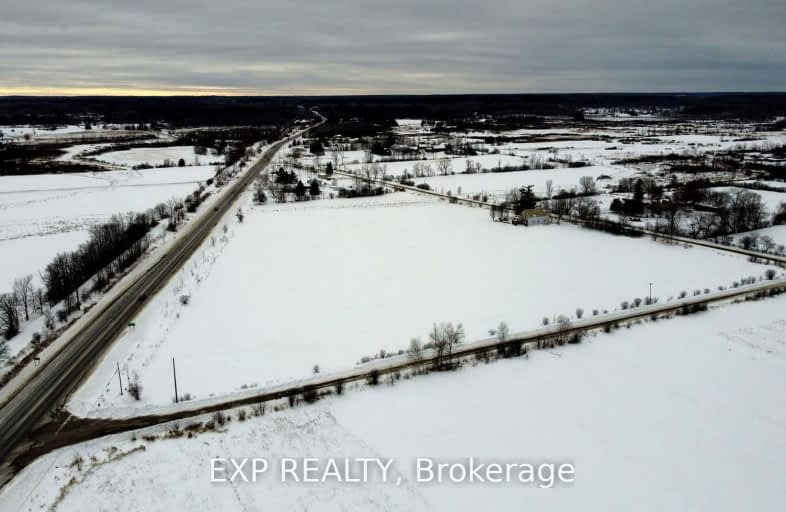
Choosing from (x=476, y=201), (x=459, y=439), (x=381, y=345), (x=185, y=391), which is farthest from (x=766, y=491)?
(x=476, y=201)

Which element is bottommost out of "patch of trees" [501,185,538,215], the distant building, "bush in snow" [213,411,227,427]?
"bush in snow" [213,411,227,427]

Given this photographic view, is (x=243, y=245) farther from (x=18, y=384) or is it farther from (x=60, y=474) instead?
(x=60, y=474)

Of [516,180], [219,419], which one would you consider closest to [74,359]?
[219,419]

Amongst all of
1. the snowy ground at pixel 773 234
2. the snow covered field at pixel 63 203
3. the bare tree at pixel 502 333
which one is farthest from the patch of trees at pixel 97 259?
the snowy ground at pixel 773 234

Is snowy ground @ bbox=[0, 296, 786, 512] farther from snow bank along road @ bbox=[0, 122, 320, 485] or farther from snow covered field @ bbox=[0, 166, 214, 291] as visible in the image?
snow covered field @ bbox=[0, 166, 214, 291]

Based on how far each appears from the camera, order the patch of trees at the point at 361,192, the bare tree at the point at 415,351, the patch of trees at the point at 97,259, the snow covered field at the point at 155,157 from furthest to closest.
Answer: the snow covered field at the point at 155,157 → the patch of trees at the point at 361,192 → the patch of trees at the point at 97,259 → the bare tree at the point at 415,351

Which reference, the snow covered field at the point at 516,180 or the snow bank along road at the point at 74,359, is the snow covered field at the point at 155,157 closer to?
the snow covered field at the point at 516,180

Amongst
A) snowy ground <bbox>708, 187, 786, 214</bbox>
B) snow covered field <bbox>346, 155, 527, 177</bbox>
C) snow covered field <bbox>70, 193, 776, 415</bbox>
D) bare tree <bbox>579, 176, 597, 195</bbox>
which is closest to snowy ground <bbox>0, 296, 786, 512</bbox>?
snow covered field <bbox>70, 193, 776, 415</bbox>
